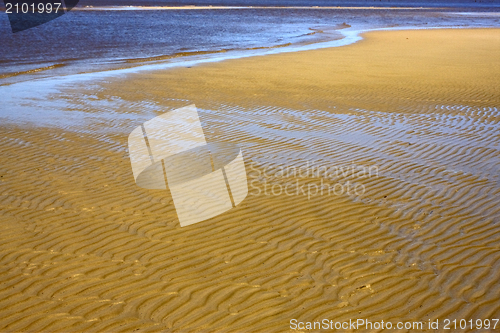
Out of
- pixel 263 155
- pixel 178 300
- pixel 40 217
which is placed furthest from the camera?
pixel 263 155

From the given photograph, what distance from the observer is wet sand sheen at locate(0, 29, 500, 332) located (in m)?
4.28

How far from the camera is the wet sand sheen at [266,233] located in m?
4.28

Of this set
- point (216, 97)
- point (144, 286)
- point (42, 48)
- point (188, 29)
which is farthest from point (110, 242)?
point (188, 29)

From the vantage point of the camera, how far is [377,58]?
1994 cm

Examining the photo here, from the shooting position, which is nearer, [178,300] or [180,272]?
[178,300]

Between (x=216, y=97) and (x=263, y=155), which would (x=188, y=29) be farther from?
(x=263, y=155)

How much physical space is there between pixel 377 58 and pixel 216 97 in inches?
397

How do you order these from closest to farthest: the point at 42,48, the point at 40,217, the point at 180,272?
the point at 180,272, the point at 40,217, the point at 42,48

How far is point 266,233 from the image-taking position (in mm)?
5574

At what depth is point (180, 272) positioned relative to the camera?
4.81 m

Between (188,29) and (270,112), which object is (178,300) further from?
(188,29)

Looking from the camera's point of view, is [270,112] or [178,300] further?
[270,112]

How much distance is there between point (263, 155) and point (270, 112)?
3.12m

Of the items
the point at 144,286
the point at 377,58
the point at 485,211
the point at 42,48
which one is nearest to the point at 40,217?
the point at 144,286
